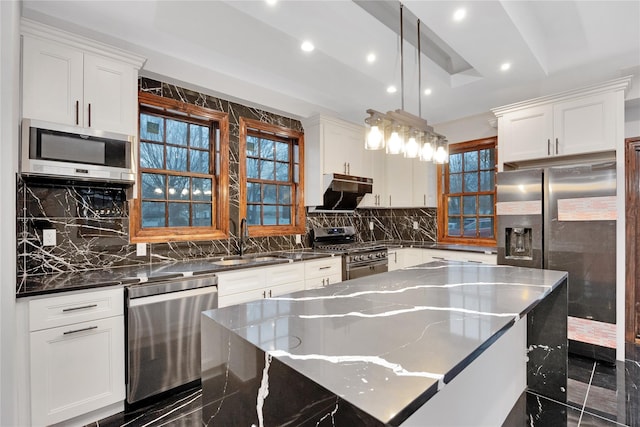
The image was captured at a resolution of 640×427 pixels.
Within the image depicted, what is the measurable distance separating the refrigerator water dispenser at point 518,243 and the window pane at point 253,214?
8.88 feet

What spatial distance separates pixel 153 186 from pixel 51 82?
43.2 inches

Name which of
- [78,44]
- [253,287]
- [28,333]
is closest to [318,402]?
[28,333]

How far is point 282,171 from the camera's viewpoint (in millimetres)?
4016

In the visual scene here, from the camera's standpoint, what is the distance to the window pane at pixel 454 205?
14.7 ft

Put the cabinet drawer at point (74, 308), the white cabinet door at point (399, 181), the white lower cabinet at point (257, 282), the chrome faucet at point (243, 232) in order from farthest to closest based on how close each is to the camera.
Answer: the white cabinet door at point (399, 181), the chrome faucet at point (243, 232), the white lower cabinet at point (257, 282), the cabinet drawer at point (74, 308)

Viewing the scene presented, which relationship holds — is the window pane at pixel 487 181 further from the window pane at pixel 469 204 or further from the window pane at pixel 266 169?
the window pane at pixel 266 169

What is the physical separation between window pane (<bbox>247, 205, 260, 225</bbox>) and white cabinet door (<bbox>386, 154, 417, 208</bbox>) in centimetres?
199

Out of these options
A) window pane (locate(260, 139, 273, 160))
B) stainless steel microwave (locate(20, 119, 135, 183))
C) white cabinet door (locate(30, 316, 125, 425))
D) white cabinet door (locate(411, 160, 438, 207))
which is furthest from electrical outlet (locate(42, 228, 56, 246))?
white cabinet door (locate(411, 160, 438, 207))

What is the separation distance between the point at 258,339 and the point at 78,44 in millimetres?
2369

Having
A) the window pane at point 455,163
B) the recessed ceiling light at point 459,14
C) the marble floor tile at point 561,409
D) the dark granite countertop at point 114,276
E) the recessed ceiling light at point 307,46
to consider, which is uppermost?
the recessed ceiling light at point 307,46

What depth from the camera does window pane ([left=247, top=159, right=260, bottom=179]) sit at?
3.66m

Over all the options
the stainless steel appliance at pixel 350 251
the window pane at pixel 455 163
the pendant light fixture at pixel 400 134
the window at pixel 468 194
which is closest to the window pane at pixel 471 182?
the window at pixel 468 194

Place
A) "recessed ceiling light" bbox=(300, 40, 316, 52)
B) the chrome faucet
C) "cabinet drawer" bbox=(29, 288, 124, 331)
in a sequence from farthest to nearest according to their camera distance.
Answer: the chrome faucet
"recessed ceiling light" bbox=(300, 40, 316, 52)
"cabinet drawer" bbox=(29, 288, 124, 331)

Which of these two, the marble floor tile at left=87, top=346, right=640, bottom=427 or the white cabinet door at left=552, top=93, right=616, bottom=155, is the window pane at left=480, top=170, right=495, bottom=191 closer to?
the white cabinet door at left=552, top=93, right=616, bottom=155
